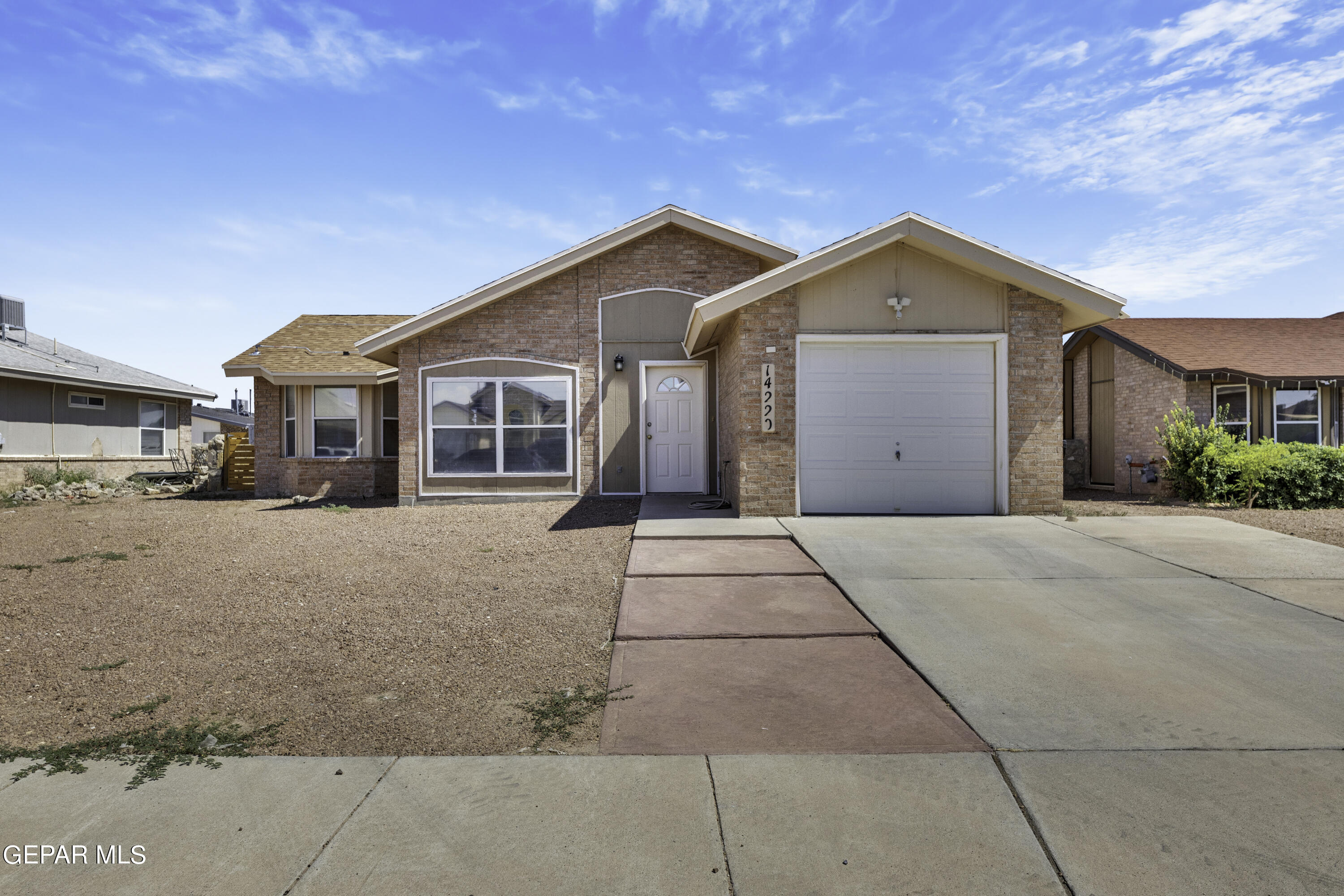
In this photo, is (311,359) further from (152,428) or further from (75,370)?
(152,428)

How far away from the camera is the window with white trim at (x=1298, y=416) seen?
15734mm

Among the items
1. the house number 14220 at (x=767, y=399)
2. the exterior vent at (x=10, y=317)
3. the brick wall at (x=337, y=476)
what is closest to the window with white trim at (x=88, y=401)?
the exterior vent at (x=10, y=317)

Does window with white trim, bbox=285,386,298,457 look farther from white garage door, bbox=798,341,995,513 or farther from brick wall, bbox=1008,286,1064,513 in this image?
brick wall, bbox=1008,286,1064,513

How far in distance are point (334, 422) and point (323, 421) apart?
0.85 ft

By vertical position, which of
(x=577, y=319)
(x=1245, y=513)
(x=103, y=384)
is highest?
(x=577, y=319)

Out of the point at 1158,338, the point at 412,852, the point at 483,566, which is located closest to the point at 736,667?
the point at 412,852

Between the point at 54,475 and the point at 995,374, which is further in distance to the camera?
the point at 54,475

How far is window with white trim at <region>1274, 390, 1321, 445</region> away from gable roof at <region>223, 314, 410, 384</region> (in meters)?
19.1

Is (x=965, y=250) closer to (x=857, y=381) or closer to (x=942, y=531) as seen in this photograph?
(x=857, y=381)

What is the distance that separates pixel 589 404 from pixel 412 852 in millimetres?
10937

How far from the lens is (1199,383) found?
15.6 metres

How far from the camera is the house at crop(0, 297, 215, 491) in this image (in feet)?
57.3

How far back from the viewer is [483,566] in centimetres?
744

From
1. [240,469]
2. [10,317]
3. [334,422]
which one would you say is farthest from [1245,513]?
[10,317]
